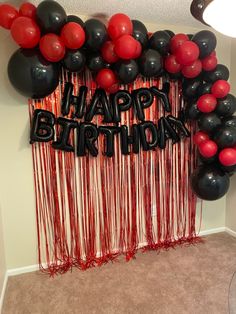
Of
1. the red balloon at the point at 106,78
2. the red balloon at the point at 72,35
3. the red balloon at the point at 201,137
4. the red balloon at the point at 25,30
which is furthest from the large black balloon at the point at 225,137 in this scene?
the red balloon at the point at 25,30

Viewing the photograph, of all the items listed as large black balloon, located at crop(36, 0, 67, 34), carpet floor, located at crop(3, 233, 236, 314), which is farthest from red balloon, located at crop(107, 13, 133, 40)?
carpet floor, located at crop(3, 233, 236, 314)

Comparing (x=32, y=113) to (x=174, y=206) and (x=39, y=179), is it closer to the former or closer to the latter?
(x=39, y=179)

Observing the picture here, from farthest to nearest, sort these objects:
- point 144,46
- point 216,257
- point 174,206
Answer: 1. point 174,206
2. point 216,257
3. point 144,46

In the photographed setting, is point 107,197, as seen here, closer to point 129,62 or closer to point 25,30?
point 129,62

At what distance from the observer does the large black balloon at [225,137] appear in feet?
6.97

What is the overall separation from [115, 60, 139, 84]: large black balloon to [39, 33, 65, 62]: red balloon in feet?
1.46

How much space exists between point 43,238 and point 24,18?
5.88 feet

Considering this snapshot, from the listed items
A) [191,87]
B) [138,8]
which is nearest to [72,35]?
[138,8]

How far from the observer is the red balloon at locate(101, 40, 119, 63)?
1.89 m

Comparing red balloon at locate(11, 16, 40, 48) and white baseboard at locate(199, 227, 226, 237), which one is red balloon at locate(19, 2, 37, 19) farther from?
white baseboard at locate(199, 227, 226, 237)

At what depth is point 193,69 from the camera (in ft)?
6.83

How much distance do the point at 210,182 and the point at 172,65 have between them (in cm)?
109

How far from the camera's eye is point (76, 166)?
2266mm

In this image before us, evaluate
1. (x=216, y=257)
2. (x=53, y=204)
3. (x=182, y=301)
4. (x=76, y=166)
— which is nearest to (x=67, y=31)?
(x=76, y=166)
